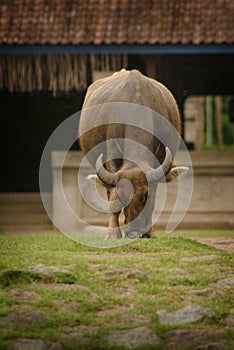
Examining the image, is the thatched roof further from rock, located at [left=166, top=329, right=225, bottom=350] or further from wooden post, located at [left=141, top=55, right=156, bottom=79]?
rock, located at [left=166, top=329, right=225, bottom=350]

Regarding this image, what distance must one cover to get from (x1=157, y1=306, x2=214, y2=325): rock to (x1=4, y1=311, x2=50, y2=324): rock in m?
0.90

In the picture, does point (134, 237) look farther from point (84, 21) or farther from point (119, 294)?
point (84, 21)

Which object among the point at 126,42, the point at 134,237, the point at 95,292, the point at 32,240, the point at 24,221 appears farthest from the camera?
the point at 24,221

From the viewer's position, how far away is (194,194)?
16.1 metres

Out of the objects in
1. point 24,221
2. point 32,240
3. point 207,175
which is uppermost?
point 32,240

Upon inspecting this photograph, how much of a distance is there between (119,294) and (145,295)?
8.3 inches

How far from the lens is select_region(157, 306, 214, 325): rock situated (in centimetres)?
686

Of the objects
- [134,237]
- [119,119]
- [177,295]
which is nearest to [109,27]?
[119,119]

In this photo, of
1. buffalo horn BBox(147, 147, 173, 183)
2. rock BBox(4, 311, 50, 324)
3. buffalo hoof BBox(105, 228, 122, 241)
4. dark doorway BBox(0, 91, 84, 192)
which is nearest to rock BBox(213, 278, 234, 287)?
rock BBox(4, 311, 50, 324)

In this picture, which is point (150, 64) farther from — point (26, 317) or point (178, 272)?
point (26, 317)

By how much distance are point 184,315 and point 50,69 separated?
9700 millimetres

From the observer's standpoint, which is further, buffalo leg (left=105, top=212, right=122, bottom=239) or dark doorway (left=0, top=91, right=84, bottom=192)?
Result: dark doorway (left=0, top=91, right=84, bottom=192)

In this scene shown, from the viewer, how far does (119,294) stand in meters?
7.16

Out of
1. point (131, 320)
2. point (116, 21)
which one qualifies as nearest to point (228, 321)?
point (131, 320)
